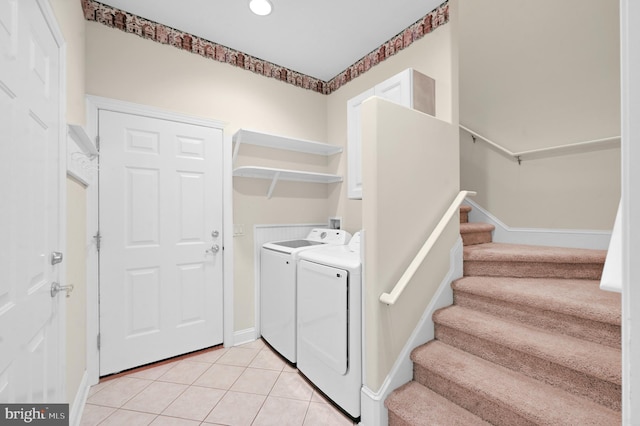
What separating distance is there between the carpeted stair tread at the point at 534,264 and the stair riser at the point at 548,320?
327 mm

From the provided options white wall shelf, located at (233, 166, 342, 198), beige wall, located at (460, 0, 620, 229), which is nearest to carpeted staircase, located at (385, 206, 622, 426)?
beige wall, located at (460, 0, 620, 229)

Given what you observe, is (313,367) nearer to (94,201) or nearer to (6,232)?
(6,232)

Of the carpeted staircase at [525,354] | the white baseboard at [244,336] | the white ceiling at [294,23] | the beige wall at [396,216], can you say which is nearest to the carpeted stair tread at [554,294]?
the carpeted staircase at [525,354]

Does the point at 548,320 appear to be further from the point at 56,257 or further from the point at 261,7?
the point at 261,7

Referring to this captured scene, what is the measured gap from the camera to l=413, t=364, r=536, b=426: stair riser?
53.6 inches

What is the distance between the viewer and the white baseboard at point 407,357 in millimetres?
1617

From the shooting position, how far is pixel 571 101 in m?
2.51

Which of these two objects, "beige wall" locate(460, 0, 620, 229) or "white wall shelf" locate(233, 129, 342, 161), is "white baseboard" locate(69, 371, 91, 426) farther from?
"beige wall" locate(460, 0, 620, 229)

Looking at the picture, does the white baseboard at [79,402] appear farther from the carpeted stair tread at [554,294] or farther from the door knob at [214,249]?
the carpeted stair tread at [554,294]

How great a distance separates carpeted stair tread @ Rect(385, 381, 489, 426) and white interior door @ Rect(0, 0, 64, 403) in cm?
165

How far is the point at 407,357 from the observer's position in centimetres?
178

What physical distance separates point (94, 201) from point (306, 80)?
2358 mm

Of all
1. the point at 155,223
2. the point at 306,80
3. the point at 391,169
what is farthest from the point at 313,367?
the point at 306,80

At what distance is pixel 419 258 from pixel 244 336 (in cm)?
190
